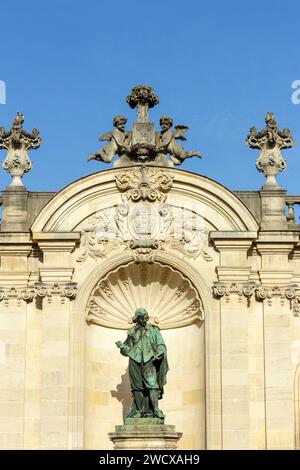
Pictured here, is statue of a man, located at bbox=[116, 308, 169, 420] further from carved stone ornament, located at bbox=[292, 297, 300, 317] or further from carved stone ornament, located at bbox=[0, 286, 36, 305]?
carved stone ornament, located at bbox=[292, 297, 300, 317]

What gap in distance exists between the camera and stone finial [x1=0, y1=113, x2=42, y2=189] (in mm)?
22312

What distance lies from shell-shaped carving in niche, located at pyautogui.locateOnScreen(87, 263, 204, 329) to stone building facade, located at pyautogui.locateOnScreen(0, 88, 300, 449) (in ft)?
0.07

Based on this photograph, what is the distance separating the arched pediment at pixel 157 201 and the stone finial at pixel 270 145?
0.85 metres

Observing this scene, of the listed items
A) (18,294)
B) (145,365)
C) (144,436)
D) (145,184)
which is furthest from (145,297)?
(144,436)

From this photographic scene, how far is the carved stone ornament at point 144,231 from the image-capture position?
21750 mm

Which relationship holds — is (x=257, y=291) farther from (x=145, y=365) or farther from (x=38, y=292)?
(x=38, y=292)

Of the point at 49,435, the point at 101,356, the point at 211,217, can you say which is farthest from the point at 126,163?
the point at 49,435

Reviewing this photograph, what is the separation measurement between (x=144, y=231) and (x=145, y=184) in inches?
30.6

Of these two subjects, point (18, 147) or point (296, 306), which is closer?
point (296, 306)

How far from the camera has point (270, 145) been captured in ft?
73.4

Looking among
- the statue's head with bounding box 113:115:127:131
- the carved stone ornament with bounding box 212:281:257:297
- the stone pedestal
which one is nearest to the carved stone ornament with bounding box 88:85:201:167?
the statue's head with bounding box 113:115:127:131

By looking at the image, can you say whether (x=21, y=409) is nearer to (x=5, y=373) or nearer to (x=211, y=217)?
(x=5, y=373)

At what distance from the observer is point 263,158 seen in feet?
73.4

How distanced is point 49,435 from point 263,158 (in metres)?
5.70
